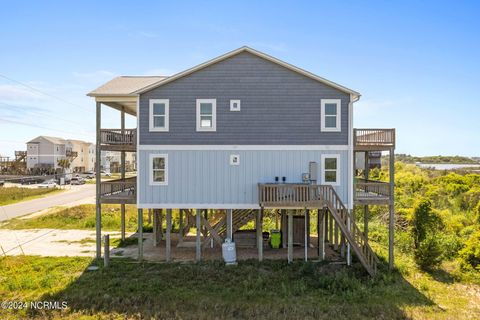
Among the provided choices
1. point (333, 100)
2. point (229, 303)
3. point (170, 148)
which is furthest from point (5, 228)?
point (333, 100)

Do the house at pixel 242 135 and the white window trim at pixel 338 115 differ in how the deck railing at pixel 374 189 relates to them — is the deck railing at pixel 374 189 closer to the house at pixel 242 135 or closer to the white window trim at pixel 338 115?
the house at pixel 242 135

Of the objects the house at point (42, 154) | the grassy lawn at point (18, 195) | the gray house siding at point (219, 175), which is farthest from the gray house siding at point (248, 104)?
the house at point (42, 154)

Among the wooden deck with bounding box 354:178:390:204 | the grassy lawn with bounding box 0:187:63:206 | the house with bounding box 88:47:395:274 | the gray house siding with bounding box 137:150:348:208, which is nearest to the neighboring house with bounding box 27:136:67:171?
the grassy lawn with bounding box 0:187:63:206

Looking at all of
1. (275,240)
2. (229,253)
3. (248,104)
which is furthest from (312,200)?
(248,104)

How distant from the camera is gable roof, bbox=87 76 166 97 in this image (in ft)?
47.7

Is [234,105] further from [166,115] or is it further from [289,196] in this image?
[289,196]

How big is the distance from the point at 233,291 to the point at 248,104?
7.73 m

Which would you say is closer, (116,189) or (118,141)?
(118,141)

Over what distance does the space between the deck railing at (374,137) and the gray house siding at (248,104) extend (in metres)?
1.25

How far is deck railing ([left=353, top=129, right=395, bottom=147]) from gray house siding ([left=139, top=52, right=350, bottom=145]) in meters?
1.25

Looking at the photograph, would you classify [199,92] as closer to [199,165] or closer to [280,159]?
[199,165]

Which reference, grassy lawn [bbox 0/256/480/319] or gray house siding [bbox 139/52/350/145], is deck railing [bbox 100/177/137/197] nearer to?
gray house siding [bbox 139/52/350/145]

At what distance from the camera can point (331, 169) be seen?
14.3m

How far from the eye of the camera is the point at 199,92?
14.4 meters
